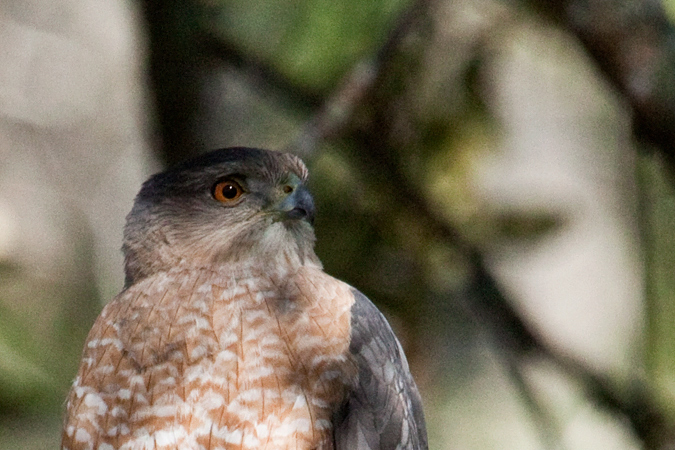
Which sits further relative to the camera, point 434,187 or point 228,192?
point 434,187

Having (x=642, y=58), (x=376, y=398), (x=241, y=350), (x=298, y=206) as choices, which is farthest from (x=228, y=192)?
(x=642, y=58)

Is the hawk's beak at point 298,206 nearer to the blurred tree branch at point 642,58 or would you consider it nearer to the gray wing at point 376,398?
the gray wing at point 376,398

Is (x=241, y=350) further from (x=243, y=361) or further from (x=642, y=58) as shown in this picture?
(x=642, y=58)

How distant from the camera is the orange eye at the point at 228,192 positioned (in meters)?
3.50

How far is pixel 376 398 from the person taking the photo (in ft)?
9.97

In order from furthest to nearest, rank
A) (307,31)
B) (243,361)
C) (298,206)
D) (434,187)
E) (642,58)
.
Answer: (434,187), (307,31), (642,58), (298,206), (243,361)

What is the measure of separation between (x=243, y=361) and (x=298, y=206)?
0.73 metres

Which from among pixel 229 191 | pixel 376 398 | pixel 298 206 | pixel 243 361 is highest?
pixel 229 191

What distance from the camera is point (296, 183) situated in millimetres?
3504

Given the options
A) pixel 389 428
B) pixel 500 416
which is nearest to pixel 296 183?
pixel 389 428

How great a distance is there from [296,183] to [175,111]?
3.38 feet

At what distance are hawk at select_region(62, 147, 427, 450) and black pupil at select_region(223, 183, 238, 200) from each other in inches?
0.6

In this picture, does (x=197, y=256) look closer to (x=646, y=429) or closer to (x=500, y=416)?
(x=646, y=429)

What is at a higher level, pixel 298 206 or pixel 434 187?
pixel 298 206
